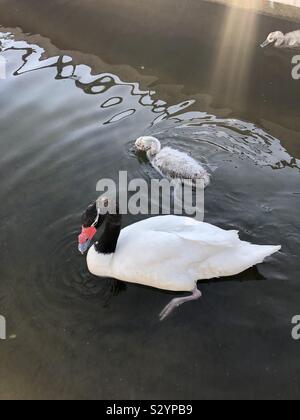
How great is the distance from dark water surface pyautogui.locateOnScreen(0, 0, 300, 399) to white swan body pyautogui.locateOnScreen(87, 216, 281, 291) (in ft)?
0.77

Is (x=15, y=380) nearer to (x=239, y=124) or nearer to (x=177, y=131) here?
(x=177, y=131)

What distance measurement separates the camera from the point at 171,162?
6.27m

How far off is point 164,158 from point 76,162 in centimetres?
122

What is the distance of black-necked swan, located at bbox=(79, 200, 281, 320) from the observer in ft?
15.1

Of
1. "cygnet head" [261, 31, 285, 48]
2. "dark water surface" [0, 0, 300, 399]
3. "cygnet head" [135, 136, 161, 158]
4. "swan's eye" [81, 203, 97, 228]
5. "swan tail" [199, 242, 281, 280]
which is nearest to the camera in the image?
"dark water surface" [0, 0, 300, 399]

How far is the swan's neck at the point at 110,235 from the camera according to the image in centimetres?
477

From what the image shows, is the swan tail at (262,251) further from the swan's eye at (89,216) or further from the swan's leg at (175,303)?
the swan's eye at (89,216)

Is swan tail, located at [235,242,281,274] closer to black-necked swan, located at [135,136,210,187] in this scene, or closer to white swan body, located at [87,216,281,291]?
white swan body, located at [87,216,281,291]

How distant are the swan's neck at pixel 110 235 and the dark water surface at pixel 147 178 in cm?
38

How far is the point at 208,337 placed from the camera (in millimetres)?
4457

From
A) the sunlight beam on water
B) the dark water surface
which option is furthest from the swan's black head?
the sunlight beam on water

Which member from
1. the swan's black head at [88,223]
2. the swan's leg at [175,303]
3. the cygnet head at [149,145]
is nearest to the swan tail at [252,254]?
the swan's leg at [175,303]
